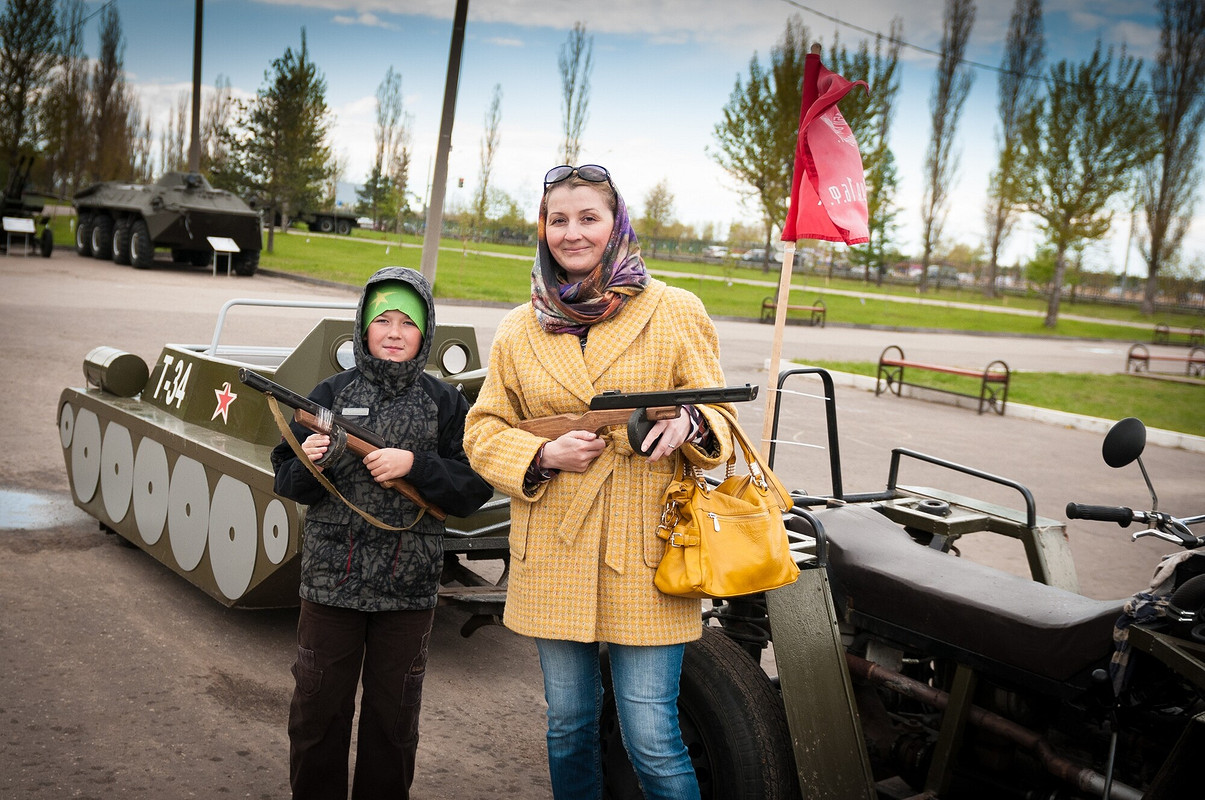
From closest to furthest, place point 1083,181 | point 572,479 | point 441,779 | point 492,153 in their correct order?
point 572,479, point 441,779, point 1083,181, point 492,153

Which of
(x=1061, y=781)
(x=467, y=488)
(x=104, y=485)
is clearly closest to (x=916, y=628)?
(x=1061, y=781)

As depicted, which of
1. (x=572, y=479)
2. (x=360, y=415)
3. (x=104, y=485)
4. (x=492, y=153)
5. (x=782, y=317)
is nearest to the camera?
(x=572, y=479)

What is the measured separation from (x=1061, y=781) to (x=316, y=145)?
36.7 metres

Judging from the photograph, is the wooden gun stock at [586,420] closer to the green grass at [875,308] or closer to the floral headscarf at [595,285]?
the floral headscarf at [595,285]

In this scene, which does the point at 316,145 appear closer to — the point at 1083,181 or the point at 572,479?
the point at 1083,181

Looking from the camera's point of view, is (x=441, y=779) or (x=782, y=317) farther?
(x=782, y=317)

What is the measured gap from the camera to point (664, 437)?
226 centimetres

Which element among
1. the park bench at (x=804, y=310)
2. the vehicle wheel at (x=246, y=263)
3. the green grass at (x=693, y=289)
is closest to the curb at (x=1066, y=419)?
the green grass at (x=693, y=289)

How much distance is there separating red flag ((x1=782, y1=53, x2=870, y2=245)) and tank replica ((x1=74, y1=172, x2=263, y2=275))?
69.5 feet

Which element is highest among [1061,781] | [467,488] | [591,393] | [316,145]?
[316,145]

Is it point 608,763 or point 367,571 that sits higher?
point 367,571

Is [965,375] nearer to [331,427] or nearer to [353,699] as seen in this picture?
[353,699]

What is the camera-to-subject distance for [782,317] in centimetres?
421

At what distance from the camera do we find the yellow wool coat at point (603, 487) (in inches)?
94.4
